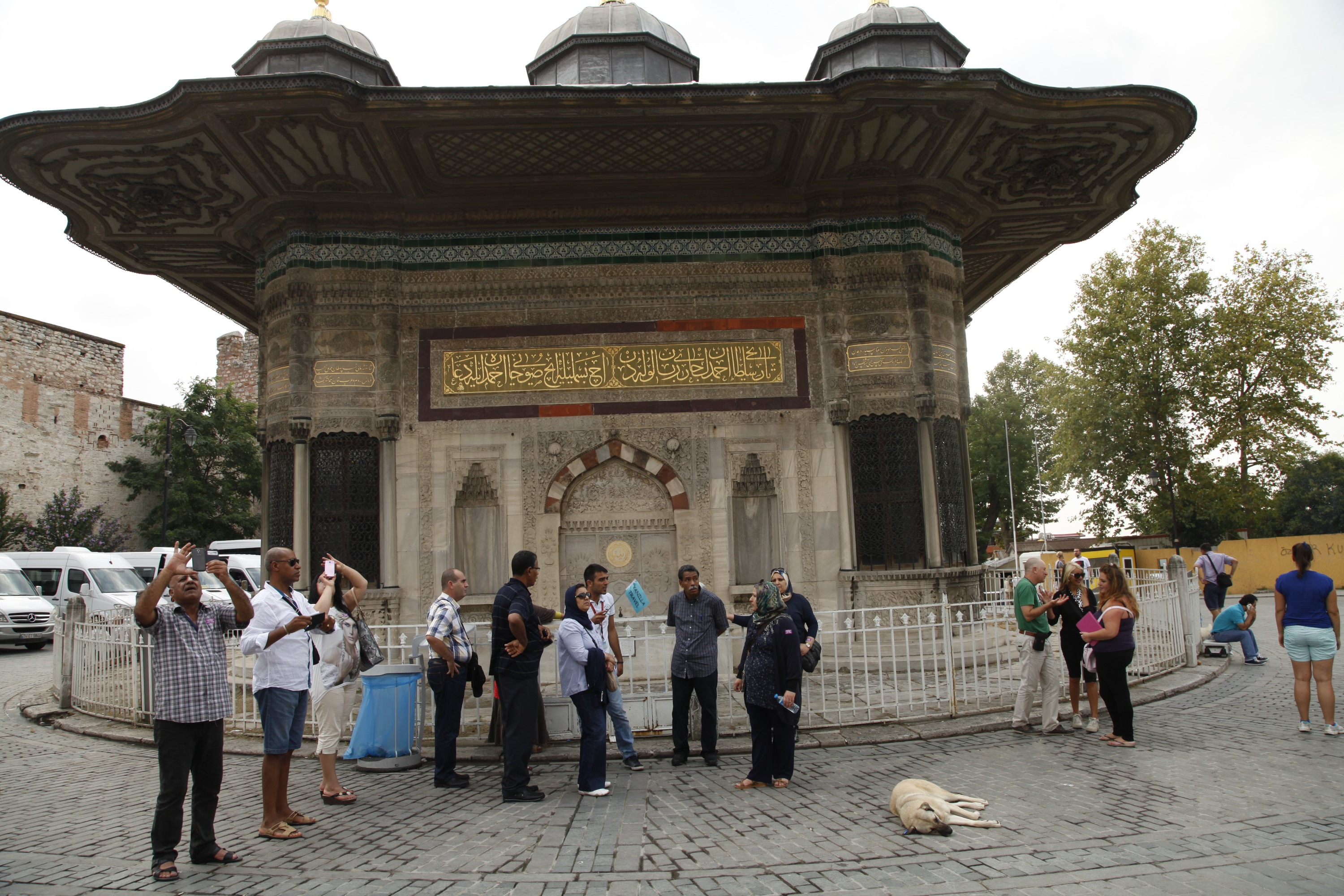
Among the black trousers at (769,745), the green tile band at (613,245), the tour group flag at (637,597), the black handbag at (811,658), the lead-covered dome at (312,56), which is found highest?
the lead-covered dome at (312,56)

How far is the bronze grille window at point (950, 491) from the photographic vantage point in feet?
31.7

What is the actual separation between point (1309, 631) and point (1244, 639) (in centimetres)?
380

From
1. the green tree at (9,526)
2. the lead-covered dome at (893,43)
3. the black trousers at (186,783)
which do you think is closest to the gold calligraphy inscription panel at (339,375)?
the black trousers at (186,783)

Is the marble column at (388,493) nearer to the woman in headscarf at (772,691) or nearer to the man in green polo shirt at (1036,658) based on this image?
the woman in headscarf at (772,691)

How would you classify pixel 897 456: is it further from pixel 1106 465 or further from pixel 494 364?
pixel 1106 465

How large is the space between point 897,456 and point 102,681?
Result: 8445mm

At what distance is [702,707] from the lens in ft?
18.3

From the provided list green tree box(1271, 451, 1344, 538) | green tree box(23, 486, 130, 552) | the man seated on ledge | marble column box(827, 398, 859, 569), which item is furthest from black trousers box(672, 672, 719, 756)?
green tree box(1271, 451, 1344, 538)

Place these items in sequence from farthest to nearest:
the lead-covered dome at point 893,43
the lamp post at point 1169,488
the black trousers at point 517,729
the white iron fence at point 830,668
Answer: the lamp post at point 1169,488
the lead-covered dome at point 893,43
the white iron fence at point 830,668
the black trousers at point 517,729

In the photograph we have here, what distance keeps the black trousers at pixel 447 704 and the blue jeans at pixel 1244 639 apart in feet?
27.2

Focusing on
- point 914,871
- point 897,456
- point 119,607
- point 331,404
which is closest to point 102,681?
point 119,607

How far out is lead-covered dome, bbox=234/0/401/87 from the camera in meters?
10.5

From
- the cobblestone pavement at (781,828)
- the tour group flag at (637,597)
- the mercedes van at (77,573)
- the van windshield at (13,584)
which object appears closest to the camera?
the cobblestone pavement at (781,828)

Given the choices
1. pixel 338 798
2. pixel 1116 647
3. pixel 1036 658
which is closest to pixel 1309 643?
pixel 1116 647
